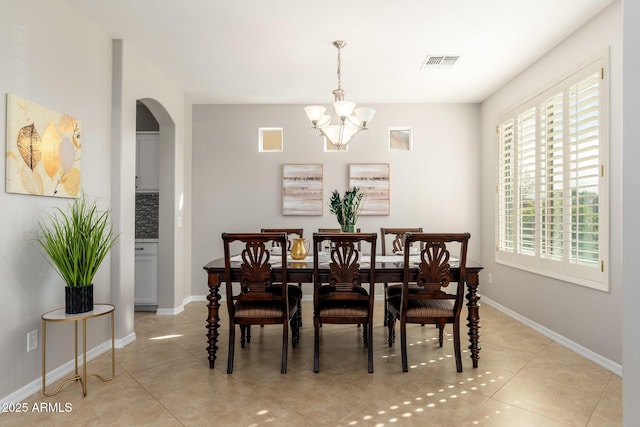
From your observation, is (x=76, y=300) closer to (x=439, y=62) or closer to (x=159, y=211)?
(x=159, y=211)

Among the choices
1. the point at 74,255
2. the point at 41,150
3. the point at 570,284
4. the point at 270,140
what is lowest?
the point at 570,284

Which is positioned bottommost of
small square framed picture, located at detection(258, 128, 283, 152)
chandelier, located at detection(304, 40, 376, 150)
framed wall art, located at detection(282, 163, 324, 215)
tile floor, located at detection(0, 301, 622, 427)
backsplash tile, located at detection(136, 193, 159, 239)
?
tile floor, located at detection(0, 301, 622, 427)

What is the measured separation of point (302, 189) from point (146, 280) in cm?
231

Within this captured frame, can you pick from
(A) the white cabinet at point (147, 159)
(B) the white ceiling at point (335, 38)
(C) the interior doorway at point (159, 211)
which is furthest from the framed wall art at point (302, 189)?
(A) the white cabinet at point (147, 159)

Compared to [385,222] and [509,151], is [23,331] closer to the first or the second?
[385,222]

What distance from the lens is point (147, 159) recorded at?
489 centimetres

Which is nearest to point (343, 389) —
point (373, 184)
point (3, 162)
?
point (3, 162)

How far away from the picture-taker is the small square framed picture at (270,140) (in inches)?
218

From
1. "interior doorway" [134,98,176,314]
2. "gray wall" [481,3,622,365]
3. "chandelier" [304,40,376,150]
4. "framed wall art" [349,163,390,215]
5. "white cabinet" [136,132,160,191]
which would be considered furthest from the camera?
"framed wall art" [349,163,390,215]

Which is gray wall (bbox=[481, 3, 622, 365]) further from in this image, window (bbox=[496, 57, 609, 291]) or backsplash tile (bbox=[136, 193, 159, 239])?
backsplash tile (bbox=[136, 193, 159, 239])

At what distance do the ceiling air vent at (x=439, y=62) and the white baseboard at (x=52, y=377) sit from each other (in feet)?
13.3

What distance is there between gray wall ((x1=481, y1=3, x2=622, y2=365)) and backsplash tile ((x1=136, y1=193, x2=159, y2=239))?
433cm

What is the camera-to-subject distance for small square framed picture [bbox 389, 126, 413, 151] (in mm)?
5512

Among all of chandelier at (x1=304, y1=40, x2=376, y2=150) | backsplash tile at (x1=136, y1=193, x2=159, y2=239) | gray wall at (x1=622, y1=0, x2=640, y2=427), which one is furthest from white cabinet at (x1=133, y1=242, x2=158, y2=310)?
gray wall at (x1=622, y1=0, x2=640, y2=427)
